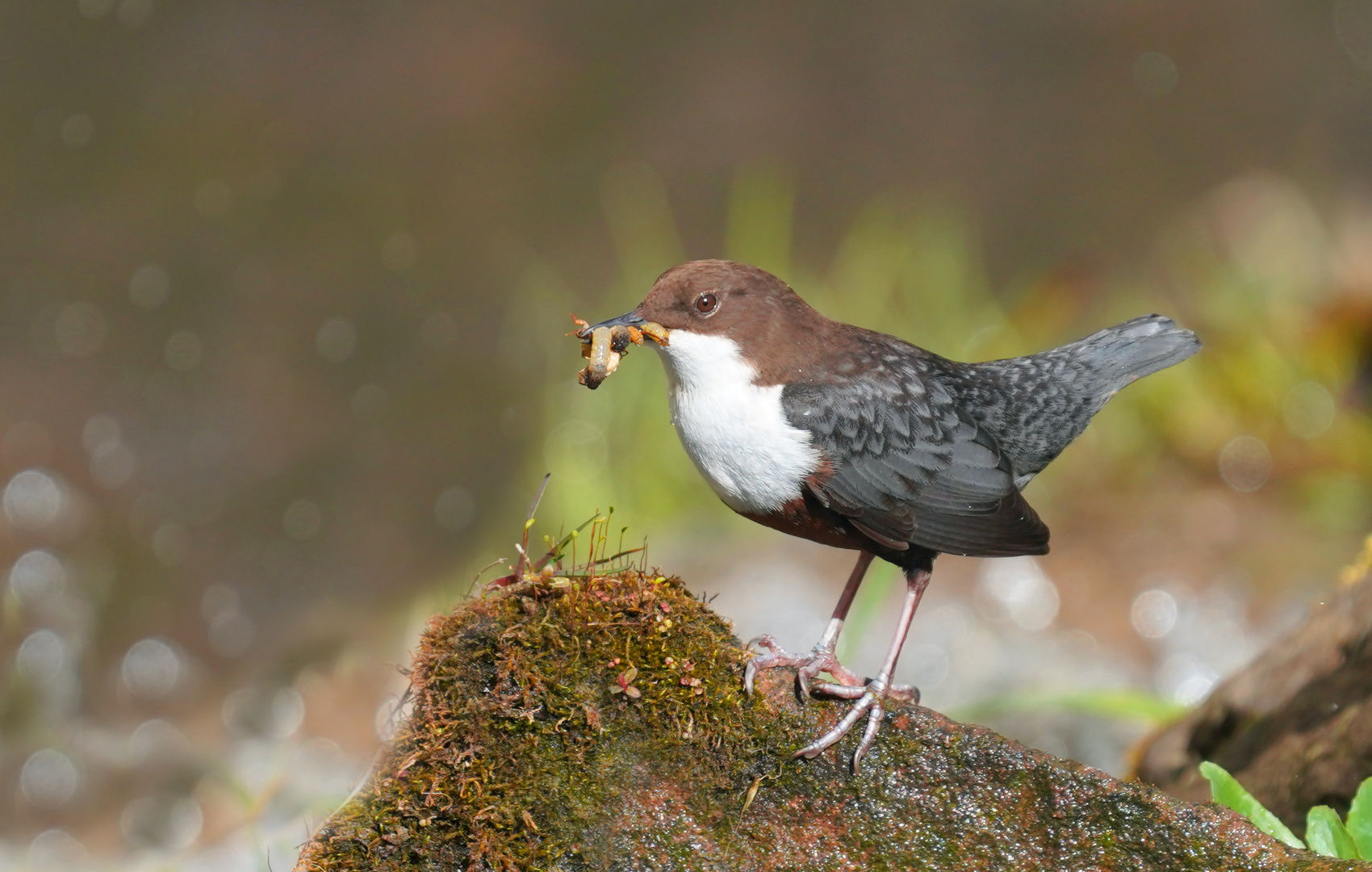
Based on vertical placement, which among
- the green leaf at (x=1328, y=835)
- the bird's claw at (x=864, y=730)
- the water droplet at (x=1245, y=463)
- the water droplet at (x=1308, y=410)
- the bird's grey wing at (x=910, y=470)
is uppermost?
the water droplet at (x=1308, y=410)

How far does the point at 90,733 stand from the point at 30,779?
347mm

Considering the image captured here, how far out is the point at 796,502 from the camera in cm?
292

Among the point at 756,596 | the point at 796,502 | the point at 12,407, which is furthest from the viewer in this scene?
the point at 12,407

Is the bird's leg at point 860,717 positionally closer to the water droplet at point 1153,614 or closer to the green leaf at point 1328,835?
the green leaf at point 1328,835

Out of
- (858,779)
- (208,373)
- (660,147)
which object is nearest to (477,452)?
(208,373)

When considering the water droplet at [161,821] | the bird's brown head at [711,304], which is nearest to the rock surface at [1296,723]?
the bird's brown head at [711,304]

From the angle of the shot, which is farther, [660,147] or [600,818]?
[660,147]

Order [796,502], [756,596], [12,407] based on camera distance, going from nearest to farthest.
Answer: [796,502] < [756,596] < [12,407]

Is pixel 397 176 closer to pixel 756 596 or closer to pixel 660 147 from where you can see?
pixel 660 147

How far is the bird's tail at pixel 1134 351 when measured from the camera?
3.45 metres

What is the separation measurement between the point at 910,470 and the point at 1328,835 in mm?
1225

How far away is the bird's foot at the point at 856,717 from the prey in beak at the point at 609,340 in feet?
2.94

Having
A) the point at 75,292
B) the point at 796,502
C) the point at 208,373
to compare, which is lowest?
the point at 796,502

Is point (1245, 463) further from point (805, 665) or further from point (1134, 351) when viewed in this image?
point (805, 665)
